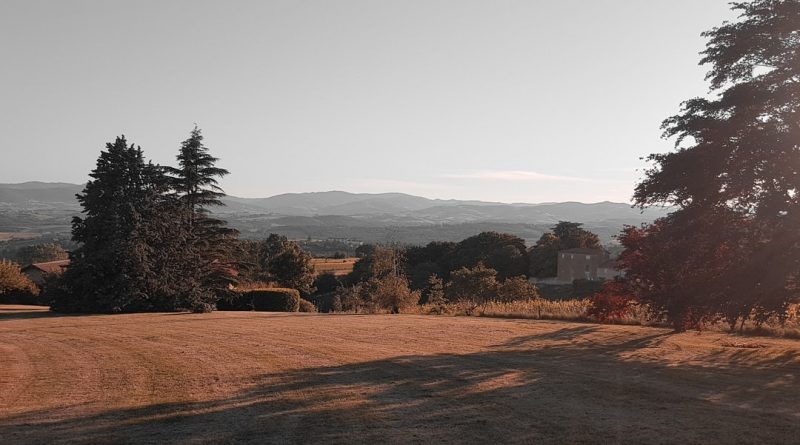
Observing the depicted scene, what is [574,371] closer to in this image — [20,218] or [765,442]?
[765,442]

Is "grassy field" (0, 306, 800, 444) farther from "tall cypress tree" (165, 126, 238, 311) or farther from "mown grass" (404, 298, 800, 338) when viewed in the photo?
"tall cypress tree" (165, 126, 238, 311)

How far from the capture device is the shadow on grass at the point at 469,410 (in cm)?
703

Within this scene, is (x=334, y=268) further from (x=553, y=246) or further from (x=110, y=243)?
(x=110, y=243)

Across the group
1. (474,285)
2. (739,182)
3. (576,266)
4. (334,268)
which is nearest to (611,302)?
(739,182)

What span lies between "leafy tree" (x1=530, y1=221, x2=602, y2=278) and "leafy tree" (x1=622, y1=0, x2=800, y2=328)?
227ft

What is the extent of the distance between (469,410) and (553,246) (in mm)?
80097

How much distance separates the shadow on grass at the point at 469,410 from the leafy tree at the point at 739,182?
1.93 meters

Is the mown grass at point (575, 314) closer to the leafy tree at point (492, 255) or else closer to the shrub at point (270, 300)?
the shrub at point (270, 300)

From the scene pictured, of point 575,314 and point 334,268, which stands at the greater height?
point 575,314

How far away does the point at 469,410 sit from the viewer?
8.21 metres

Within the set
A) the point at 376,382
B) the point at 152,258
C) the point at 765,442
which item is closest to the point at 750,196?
the point at 765,442

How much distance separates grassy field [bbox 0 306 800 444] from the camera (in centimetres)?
722

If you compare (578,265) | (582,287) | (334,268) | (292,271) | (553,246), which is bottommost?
(334,268)

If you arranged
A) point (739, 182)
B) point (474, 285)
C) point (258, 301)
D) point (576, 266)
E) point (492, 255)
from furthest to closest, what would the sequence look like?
point (576, 266) < point (492, 255) < point (474, 285) < point (258, 301) < point (739, 182)
